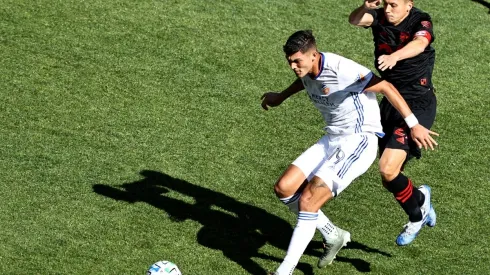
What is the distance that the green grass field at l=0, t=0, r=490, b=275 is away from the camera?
982cm

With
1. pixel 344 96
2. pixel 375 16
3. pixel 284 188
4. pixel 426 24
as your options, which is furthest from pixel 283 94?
pixel 426 24

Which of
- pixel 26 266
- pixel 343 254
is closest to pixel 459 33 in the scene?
pixel 343 254

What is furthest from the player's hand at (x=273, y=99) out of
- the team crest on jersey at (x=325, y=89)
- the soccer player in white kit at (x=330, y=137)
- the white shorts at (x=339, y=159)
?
the team crest on jersey at (x=325, y=89)

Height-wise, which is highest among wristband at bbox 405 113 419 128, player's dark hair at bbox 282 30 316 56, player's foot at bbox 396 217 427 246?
player's dark hair at bbox 282 30 316 56

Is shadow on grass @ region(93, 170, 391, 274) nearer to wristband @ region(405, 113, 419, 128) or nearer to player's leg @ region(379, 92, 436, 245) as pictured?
player's leg @ region(379, 92, 436, 245)

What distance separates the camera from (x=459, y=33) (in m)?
14.9

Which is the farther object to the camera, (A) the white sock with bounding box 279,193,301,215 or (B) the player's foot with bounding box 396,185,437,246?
(B) the player's foot with bounding box 396,185,437,246

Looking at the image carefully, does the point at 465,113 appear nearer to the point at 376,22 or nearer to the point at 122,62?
the point at 376,22

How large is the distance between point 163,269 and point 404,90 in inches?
125

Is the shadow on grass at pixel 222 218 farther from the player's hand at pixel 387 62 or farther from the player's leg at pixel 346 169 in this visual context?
the player's hand at pixel 387 62

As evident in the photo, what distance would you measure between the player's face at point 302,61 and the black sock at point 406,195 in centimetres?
154

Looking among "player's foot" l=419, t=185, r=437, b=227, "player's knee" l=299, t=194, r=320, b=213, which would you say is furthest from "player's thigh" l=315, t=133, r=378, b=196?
"player's foot" l=419, t=185, r=437, b=227

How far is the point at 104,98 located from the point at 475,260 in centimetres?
533

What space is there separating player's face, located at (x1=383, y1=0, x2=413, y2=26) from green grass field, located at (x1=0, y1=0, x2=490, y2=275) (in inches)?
87.6
